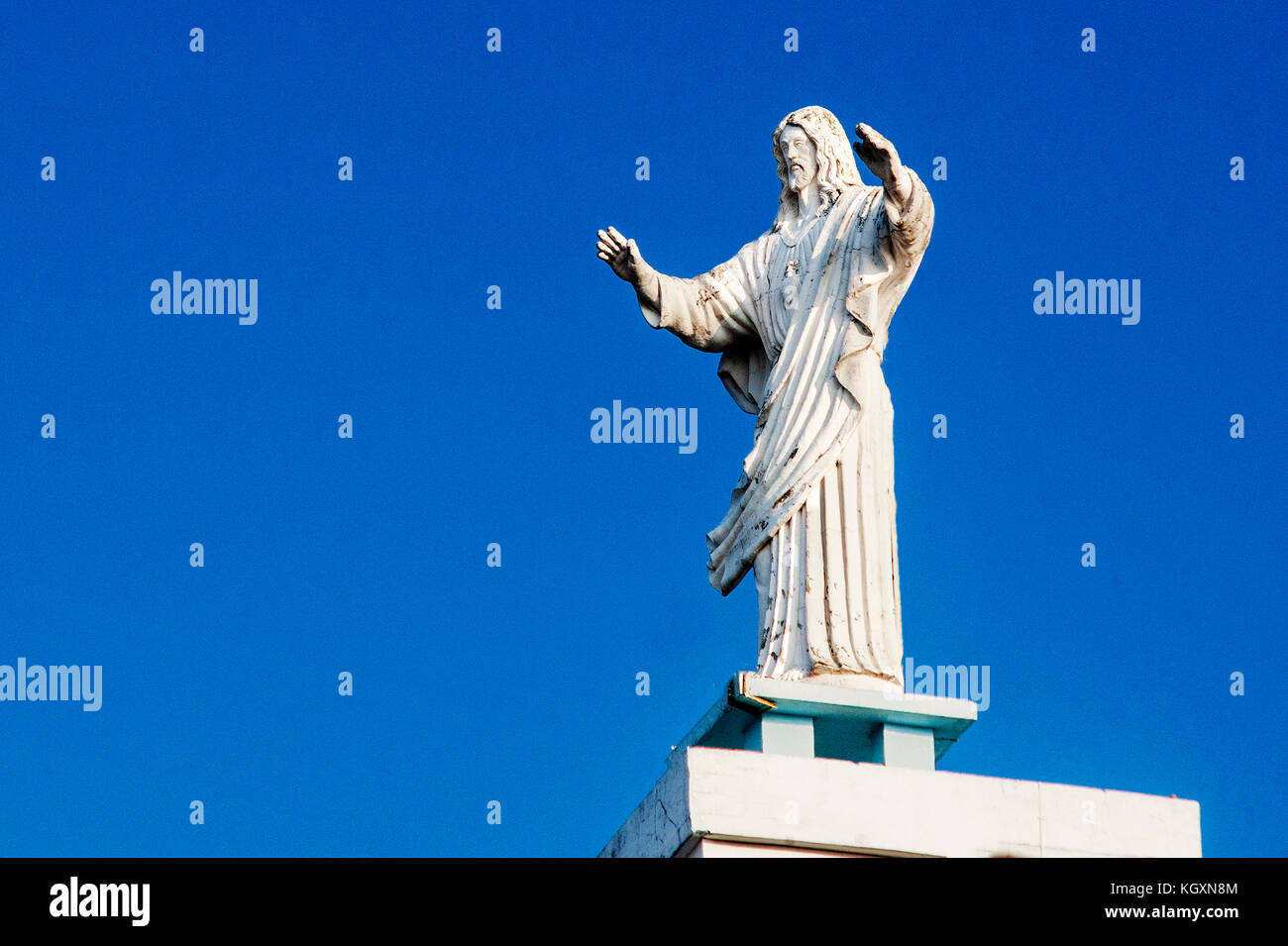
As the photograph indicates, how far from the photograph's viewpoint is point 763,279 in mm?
14562

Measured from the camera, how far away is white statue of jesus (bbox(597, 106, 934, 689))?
13172 millimetres

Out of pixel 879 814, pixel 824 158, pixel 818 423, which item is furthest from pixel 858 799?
pixel 824 158

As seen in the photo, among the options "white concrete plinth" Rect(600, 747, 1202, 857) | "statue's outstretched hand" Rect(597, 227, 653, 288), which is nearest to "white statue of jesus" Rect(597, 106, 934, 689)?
"statue's outstretched hand" Rect(597, 227, 653, 288)

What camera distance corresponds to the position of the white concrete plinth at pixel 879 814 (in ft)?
39.7

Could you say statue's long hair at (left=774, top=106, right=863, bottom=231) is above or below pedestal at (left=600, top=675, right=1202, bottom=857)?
above

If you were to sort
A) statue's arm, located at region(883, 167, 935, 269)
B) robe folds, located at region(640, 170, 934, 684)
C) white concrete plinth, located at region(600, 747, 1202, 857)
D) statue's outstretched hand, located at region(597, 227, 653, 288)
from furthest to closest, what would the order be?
statue's outstretched hand, located at region(597, 227, 653, 288) → statue's arm, located at region(883, 167, 935, 269) → robe folds, located at region(640, 170, 934, 684) → white concrete plinth, located at region(600, 747, 1202, 857)

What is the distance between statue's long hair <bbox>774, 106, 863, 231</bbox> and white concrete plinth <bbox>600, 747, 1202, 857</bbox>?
4082 millimetres

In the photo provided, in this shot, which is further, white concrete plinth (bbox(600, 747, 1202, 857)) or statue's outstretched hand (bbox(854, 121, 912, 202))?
statue's outstretched hand (bbox(854, 121, 912, 202))

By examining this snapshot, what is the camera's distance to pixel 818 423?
13.7 metres

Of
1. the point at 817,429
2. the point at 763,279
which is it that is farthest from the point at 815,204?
the point at 817,429

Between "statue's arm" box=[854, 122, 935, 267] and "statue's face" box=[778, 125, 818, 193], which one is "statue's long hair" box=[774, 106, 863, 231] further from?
"statue's arm" box=[854, 122, 935, 267]

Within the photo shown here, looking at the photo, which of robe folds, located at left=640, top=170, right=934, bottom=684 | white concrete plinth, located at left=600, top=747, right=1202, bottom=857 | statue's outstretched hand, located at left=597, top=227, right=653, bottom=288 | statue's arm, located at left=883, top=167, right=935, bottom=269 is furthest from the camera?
statue's outstretched hand, located at left=597, top=227, right=653, bottom=288
